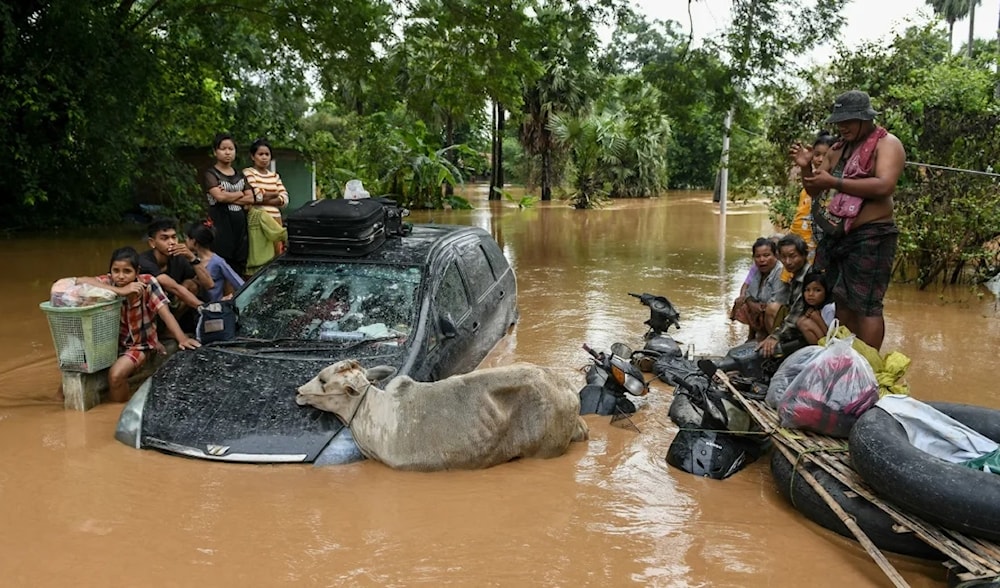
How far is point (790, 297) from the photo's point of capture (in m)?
6.66

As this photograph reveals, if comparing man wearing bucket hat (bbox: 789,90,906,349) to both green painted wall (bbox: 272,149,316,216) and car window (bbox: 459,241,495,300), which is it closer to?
car window (bbox: 459,241,495,300)

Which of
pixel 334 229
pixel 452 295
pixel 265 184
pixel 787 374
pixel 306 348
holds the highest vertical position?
pixel 265 184

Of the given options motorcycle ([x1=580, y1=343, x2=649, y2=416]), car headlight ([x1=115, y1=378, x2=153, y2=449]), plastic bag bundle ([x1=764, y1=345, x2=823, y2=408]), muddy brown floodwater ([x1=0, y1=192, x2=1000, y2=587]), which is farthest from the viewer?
motorcycle ([x1=580, y1=343, x2=649, y2=416])

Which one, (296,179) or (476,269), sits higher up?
(296,179)

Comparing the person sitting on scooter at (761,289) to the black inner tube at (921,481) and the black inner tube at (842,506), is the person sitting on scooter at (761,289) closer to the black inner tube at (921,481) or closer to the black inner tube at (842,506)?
the black inner tube at (842,506)

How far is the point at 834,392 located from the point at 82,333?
503 centimetres

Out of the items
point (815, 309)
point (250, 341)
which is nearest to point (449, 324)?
point (250, 341)

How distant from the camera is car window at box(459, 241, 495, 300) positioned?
264 inches

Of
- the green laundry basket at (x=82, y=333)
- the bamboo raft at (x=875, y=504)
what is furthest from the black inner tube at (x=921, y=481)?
the green laundry basket at (x=82, y=333)

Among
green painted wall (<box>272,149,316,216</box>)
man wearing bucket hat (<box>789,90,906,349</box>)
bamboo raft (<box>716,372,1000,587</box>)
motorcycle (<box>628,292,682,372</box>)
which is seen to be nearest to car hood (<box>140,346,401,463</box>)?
bamboo raft (<box>716,372,1000,587</box>)

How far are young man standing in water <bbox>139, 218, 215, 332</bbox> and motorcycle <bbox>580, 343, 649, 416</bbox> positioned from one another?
319 cm

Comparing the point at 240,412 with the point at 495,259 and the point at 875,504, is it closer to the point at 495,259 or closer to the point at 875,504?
the point at 875,504

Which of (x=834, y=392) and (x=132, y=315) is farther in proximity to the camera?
(x=132, y=315)

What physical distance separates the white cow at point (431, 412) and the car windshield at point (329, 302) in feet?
2.30
